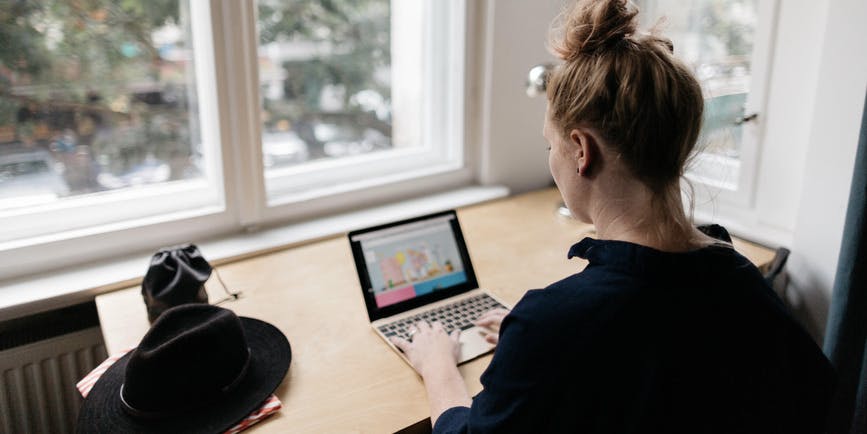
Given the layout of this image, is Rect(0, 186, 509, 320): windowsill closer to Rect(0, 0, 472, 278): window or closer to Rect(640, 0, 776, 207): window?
Rect(0, 0, 472, 278): window

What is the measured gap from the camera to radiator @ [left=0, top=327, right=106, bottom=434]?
60.3 inches

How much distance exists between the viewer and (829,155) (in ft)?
5.39

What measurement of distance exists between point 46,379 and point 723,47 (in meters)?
1.99

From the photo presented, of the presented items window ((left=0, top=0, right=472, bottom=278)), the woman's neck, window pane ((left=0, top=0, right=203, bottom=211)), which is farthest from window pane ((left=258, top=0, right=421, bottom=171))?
the woman's neck

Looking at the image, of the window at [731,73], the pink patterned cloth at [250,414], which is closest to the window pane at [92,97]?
the pink patterned cloth at [250,414]

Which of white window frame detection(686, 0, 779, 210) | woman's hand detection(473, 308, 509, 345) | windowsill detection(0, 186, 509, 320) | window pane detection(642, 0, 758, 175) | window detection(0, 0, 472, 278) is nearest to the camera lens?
woman's hand detection(473, 308, 509, 345)

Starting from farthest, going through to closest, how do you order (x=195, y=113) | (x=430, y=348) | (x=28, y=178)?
(x=195, y=113) → (x=28, y=178) → (x=430, y=348)

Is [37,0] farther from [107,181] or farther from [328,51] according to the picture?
[328,51]

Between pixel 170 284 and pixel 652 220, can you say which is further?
pixel 170 284

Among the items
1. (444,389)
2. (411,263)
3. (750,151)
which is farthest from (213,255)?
(750,151)

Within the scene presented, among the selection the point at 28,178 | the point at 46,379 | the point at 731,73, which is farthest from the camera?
the point at 731,73

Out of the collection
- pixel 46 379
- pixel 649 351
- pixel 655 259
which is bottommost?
pixel 46 379

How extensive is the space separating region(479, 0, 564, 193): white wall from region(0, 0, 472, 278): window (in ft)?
0.33

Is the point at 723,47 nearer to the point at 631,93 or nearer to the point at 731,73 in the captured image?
the point at 731,73
